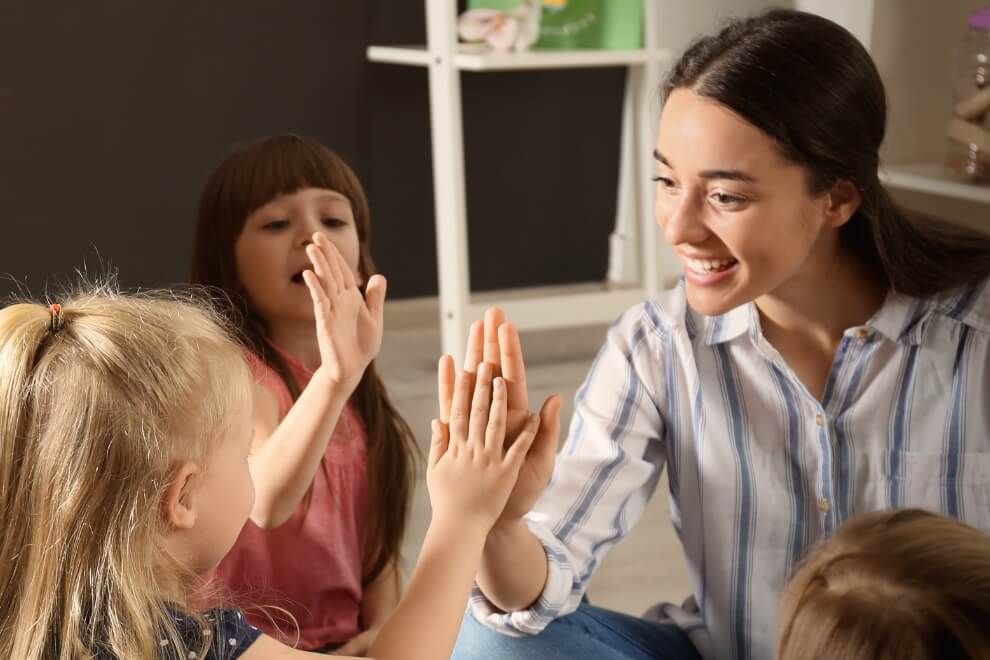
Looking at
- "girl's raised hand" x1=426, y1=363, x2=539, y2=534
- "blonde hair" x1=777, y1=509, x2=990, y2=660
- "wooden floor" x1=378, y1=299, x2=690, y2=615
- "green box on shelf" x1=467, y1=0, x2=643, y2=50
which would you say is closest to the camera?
"blonde hair" x1=777, y1=509, x2=990, y2=660

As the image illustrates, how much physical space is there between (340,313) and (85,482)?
0.39 metres

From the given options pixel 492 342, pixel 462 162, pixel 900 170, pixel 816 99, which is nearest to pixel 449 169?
pixel 462 162

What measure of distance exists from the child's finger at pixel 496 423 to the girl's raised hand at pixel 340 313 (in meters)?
0.23

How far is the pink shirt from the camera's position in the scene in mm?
1559

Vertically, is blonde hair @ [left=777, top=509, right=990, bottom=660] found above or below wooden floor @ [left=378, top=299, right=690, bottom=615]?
above

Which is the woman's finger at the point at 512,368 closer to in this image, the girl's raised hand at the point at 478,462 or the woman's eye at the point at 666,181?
the girl's raised hand at the point at 478,462

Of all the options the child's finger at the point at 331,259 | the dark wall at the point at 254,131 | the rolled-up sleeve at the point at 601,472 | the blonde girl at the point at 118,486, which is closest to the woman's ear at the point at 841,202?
the rolled-up sleeve at the point at 601,472

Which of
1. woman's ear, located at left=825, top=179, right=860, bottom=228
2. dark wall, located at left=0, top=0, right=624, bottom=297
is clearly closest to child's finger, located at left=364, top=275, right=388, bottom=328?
woman's ear, located at left=825, top=179, right=860, bottom=228

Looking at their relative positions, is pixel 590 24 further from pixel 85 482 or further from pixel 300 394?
pixel 85 482

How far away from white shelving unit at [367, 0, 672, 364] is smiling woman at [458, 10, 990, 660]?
67.4 inches

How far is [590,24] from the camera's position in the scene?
3.23 meters

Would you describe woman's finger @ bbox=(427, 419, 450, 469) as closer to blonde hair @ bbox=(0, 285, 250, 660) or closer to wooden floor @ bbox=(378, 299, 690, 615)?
blonde hair @ bbox=(0, 285, 250, 660)

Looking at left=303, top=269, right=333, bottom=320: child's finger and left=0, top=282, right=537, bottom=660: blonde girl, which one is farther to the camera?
left=303, top=269, right=333, bottom=320: child's finger

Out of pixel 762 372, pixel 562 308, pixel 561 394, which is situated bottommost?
pixel 561 394
